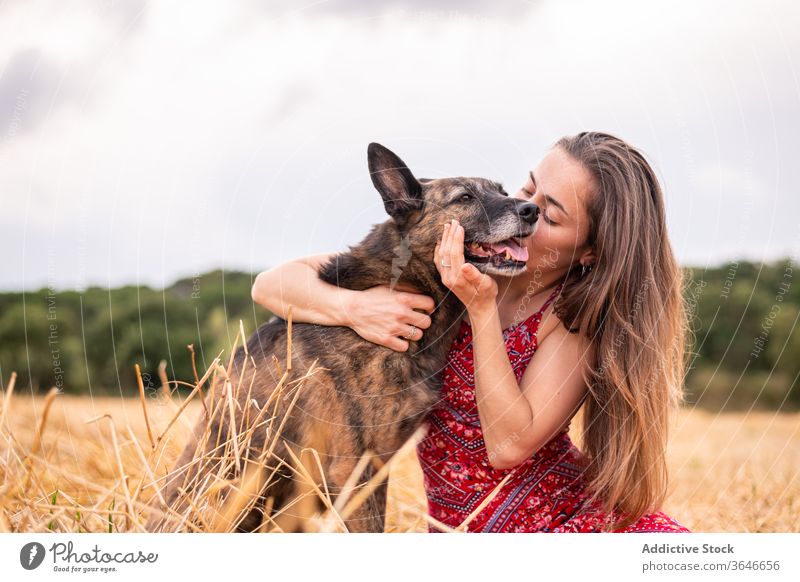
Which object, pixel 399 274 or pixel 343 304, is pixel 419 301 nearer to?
pixel 399 274

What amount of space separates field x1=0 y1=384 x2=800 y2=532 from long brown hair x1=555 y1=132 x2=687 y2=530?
0.48 meters

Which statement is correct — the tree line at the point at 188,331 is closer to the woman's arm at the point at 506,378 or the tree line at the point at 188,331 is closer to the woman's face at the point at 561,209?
the woman's face at the point at 561,209

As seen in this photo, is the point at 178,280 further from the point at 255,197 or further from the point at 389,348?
the point at 389,348

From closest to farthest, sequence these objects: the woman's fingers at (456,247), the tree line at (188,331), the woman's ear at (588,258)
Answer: the woman's fingers at (456,247) → the woman's ear at (588,258) → the tree line at (188,331)

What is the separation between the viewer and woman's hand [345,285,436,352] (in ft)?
11.6

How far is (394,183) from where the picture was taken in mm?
3756

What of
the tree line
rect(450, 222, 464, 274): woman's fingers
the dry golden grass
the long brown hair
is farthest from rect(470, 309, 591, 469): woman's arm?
the tree line

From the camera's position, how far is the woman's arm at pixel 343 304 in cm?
357

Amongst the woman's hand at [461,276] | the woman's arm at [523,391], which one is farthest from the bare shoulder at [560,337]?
the woman's hand at [461,276]

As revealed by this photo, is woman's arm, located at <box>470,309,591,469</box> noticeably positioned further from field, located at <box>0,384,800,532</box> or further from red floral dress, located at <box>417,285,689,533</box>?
field, located at <box>0,384,800,532</box>

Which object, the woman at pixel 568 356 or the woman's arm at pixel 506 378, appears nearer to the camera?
the woman's arm at pixel 506 378
